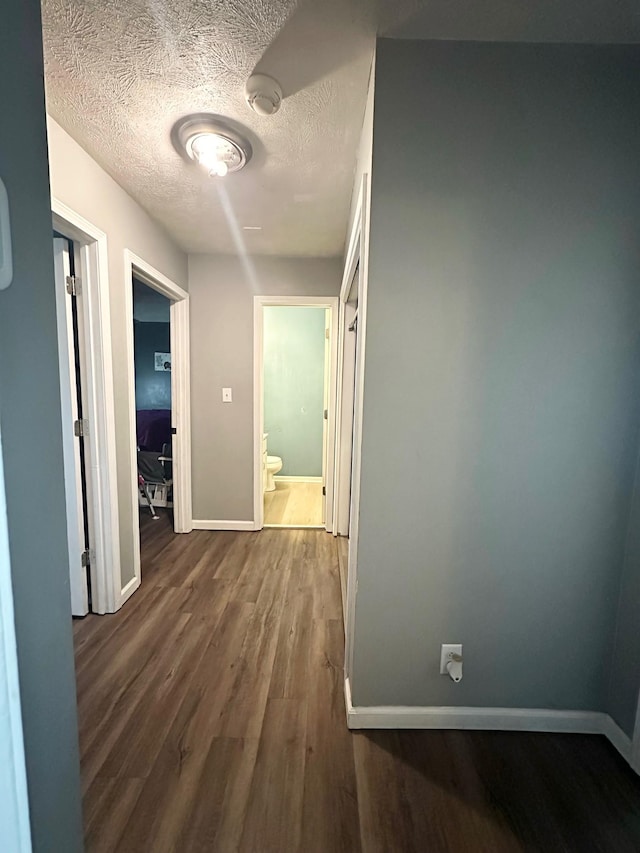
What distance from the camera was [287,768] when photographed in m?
1.20

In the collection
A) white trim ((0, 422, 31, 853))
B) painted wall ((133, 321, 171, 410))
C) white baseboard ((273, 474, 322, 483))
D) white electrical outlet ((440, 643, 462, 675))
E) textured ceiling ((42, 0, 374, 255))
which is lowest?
white baseboard ((273, 474, 322, 483))

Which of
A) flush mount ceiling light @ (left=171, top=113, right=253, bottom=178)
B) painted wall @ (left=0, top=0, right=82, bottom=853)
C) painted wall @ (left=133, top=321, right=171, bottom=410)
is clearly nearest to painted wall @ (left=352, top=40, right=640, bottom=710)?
flush mount ceiling light @ (left=171, top=113, right=253, bottom=178)

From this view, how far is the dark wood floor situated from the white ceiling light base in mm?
2338

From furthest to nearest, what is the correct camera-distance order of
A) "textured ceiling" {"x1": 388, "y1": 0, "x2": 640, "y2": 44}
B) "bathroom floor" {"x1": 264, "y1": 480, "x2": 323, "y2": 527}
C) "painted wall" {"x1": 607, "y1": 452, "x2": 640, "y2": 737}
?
1. "bathroom floor" {"x1": 264, "y1": 480, "x2": 323, "y2": 527}
2. "painted wall" {"x1": 607, "y1": 452, "x2": 640, "y2": 737}
3. "textured ceiling" {"x1": 388, "y1": 0, "x2": 640, "y2": 44}

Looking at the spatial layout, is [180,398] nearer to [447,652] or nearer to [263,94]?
[263,94]

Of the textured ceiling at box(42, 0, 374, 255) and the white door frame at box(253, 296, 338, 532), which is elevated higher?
the textured ceiling at box(42, 0, 374, 255)

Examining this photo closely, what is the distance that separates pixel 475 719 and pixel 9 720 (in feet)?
5.04

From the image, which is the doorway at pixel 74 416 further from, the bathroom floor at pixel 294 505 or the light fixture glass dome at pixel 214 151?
the bathroom floor at pixel 294 505

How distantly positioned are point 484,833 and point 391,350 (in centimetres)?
151

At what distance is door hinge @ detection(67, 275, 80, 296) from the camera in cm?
182

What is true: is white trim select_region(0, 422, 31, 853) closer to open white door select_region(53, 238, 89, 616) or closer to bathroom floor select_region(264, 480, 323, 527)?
open white door select_region(53, 238, 89, 616)

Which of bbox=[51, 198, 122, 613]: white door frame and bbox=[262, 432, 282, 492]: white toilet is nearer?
bbox=[51, 198, 122, 613]: white door frame

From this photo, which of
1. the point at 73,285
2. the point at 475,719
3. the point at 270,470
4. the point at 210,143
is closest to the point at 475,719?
the point at 475,719

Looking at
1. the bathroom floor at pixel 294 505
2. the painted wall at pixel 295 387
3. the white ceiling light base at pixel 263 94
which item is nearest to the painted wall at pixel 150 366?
the painted wall at pixel 295 387
